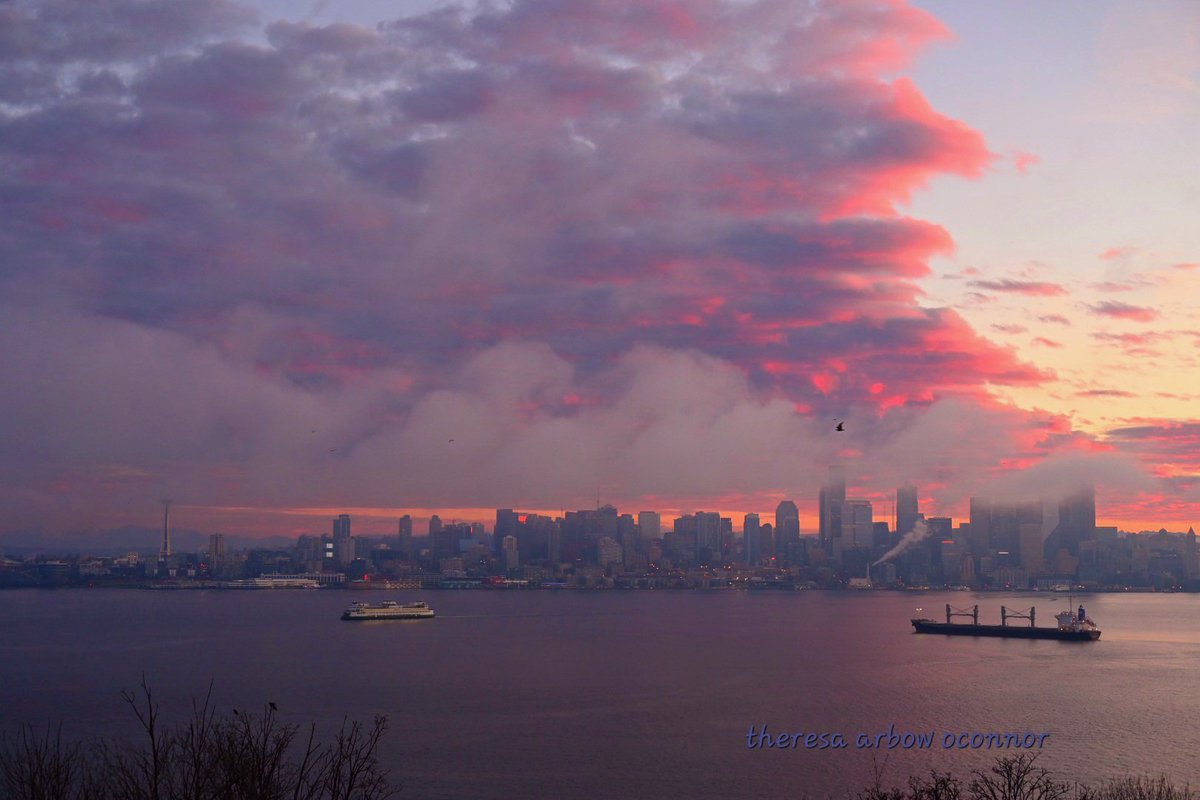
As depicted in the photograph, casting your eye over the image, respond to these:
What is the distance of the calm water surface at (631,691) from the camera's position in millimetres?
31172

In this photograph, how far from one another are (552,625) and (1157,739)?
2300 inches

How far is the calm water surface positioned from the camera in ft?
102

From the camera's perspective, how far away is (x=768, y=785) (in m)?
28.9

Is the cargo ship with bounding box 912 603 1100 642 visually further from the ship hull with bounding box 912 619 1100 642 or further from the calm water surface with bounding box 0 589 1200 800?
the calm water surface with bounding box 0 589 1200 800

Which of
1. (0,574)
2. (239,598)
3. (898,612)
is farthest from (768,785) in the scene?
(0,574)

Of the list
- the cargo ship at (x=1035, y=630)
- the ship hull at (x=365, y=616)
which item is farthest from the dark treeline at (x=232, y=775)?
the ship hull at (x=365, y=616)

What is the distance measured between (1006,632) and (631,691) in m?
47.7

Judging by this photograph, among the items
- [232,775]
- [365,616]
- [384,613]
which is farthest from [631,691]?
[365,616]

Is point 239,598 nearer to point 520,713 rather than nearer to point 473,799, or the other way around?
point 520,713

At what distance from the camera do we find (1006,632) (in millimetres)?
83250

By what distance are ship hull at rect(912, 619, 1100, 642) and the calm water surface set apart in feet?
7.32

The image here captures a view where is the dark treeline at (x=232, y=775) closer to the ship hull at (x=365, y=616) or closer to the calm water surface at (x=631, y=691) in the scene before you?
the calm water surface at (x=631, y=691)

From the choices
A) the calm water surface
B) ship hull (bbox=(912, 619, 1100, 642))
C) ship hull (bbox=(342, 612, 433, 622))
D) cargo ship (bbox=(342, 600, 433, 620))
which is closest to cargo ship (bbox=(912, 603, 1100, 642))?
ship hull (bbox=(912, 619, 1100, 642))

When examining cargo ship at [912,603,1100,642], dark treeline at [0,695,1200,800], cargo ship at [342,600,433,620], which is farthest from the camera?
cargo ship at [342,600,433,620]
